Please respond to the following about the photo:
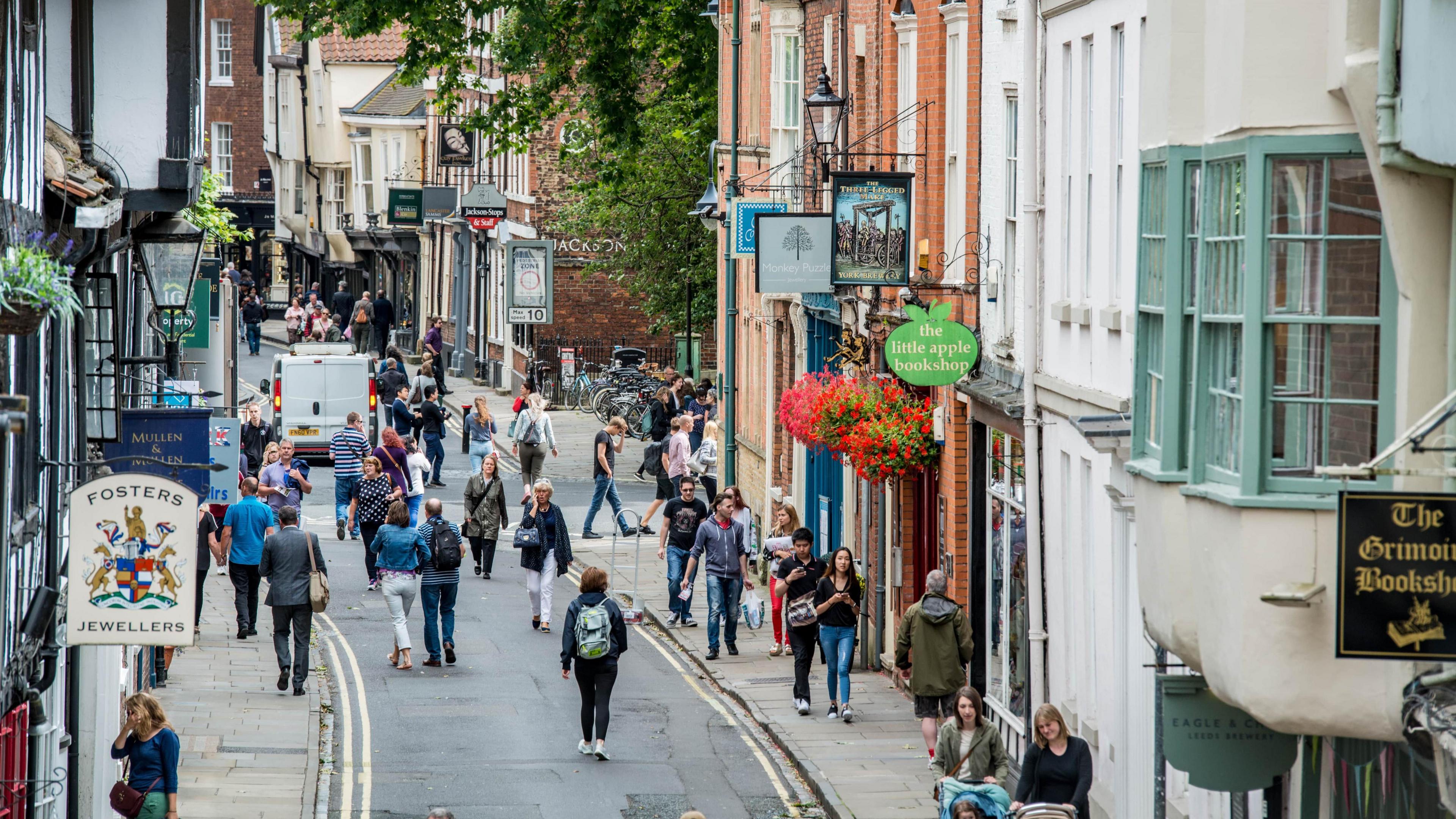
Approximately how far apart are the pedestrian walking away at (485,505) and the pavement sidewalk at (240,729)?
9.51 ft

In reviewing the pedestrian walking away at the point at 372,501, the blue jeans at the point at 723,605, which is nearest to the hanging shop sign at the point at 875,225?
the blue jeans at the point at 723,605

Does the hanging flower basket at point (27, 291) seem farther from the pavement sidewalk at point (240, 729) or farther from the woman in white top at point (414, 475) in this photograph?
the woman in white top at point (414, 475)

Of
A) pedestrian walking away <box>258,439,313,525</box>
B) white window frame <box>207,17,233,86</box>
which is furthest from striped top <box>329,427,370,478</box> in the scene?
white window frame <box>207,17,233,86</box>

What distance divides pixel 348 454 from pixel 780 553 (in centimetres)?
961

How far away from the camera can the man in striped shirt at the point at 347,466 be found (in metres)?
26.8

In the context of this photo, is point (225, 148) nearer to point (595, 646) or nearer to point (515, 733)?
point (515, 733)

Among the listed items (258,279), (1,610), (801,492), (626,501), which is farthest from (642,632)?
(258,279)

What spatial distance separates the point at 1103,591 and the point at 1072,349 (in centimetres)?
195

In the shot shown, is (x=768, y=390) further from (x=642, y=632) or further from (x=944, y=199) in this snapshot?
(x=944, y=199)

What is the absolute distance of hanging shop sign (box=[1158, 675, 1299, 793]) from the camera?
9.49m

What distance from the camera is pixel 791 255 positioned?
66.3 ft

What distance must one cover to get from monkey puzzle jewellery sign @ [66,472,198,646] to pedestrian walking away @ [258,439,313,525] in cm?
1134

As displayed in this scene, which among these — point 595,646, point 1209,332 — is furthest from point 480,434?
point 1209,332

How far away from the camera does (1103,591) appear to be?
1295 cm
